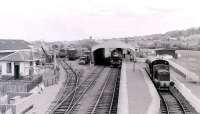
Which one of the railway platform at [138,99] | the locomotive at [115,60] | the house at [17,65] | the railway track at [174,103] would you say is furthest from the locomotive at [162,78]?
the locomotive at [115,60]

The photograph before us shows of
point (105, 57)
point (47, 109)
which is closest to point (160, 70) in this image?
point (47, 109)

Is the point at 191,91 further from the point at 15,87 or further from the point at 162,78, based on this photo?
the point at 15,87

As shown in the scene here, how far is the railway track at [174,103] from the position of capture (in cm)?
2204

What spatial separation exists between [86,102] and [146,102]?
523 centimetres

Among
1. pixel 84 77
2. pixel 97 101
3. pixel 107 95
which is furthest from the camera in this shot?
pixel 84 77

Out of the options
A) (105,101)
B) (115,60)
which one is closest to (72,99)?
(105,101)

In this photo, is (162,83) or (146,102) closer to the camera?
(146,102)

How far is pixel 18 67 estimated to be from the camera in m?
31.2

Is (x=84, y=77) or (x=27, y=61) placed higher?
(x=27, y=61)

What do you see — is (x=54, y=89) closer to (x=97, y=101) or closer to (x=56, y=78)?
(x=56, y=78)

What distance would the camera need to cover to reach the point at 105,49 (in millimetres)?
58250

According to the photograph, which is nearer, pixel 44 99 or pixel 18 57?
pixel 44 99

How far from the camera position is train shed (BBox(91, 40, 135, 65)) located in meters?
53.8

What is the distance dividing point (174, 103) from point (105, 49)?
112 feet
